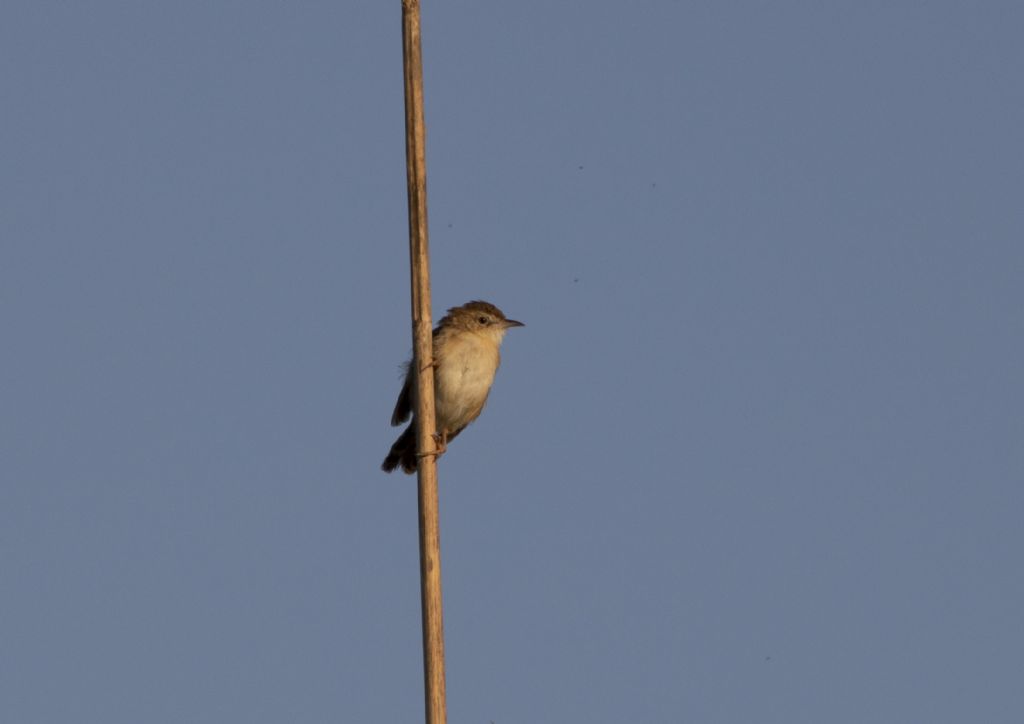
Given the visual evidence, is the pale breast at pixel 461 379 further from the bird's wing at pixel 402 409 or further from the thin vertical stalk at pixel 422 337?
the thin vertical stalk at pixel 422 337

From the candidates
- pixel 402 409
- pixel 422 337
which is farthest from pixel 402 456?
pixel 422 337

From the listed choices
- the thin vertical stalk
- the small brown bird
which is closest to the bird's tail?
the small brown bird

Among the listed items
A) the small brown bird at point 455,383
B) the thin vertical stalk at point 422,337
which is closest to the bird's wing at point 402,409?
the small brown bird at point 455,383

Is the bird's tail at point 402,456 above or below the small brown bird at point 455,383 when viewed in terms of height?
below

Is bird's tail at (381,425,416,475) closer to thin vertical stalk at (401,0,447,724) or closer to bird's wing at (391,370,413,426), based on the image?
bird's wing at (391,370,413,426)

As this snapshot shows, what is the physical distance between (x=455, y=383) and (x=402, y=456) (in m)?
0.71

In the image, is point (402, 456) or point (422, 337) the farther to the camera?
point (402, 456)

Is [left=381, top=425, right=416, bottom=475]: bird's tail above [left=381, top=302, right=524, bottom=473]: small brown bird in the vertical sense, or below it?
below

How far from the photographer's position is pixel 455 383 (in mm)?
11852

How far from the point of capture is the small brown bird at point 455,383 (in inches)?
467

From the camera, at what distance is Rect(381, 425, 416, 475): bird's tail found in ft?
39.0

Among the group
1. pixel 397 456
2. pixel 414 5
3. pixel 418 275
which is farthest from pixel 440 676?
pixel 397 456

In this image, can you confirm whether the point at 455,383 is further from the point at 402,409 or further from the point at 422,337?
the point at 422,337

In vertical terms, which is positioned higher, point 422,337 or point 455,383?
point 455,383
